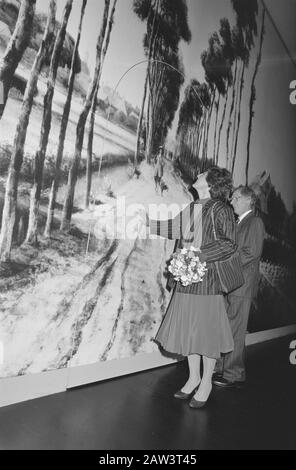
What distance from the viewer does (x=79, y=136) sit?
2635mm

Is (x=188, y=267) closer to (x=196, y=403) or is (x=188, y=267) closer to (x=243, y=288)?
(x=196, y=403)

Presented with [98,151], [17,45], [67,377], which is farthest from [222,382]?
[17,45]

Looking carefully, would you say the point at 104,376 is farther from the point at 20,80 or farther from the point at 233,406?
the point at 20,80

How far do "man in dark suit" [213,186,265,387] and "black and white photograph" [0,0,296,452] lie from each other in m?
0.01

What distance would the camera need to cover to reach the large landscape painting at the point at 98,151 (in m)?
2.23

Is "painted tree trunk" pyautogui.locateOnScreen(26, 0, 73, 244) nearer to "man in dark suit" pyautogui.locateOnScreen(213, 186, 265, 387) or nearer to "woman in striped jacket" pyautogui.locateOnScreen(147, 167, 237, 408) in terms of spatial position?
"woman in striped jacket" pyautogui.locateOnScreen(147, 167, 237, 408)

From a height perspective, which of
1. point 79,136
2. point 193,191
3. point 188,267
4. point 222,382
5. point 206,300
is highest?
point 79,136

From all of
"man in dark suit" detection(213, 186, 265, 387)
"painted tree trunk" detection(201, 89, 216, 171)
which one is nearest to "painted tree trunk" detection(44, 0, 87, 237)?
"man in dark suit" detection(213, 186, 265, 387)

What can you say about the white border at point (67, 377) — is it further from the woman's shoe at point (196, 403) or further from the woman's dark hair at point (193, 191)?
the woman's dark hair at point (193, 191)

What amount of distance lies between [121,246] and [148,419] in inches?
48.7

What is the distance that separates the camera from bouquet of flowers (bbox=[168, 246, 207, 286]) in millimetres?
→ 2361

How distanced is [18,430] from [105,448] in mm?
432

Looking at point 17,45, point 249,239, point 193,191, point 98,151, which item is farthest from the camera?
point 193,191

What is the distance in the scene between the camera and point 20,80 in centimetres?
221
